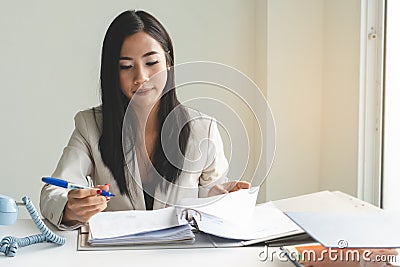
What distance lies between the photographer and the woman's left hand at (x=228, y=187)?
132 centimetres

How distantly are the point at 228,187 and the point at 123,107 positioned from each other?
0.36 m

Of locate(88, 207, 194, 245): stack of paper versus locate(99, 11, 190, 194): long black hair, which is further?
locate(99, 11, 190, 194): long black hair

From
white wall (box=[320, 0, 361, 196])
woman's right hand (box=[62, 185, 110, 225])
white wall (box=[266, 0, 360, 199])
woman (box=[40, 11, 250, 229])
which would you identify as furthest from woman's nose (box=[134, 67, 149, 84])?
white wall (box=[266, 0, 360, 199])

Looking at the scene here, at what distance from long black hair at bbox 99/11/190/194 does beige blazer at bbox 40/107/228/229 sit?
0.02 meters

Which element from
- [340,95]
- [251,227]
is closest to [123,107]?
[251,227]

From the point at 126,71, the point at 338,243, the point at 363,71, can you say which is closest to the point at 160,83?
A: the point at 126,71

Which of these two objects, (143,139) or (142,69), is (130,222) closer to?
(143,139)

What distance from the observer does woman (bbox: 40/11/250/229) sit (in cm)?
140

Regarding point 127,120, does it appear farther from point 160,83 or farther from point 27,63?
point 27,63

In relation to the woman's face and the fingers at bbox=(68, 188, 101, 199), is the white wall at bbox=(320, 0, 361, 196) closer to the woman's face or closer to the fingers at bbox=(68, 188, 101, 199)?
the woman's face

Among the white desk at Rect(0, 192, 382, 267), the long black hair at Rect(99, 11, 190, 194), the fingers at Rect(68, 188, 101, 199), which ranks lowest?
the white desk at Rect(0, 192, 382, 267)

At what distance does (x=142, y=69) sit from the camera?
1396 millimetres

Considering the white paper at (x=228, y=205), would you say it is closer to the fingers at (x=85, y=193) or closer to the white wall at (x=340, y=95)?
the fingers at (x=85, y=193)

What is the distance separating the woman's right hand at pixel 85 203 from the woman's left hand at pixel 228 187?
262 millimetres
